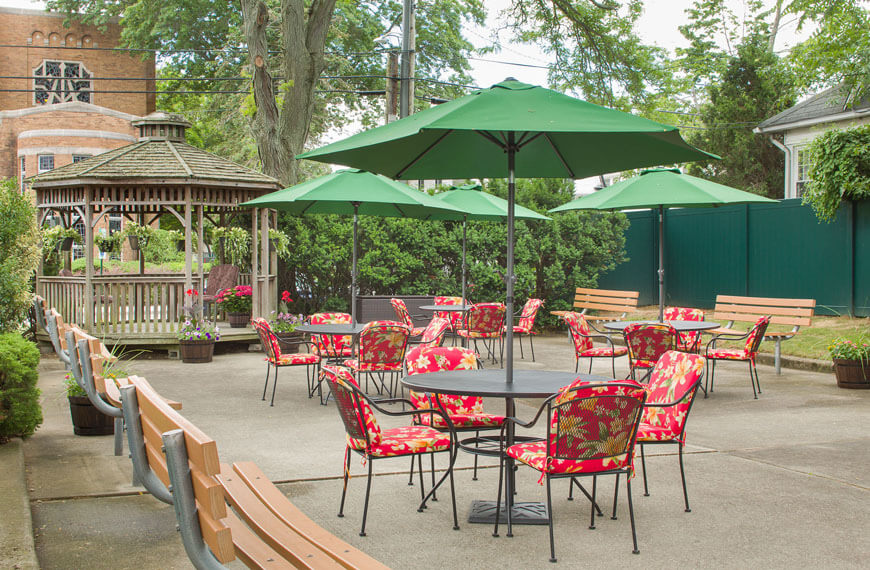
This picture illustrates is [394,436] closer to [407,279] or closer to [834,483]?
[834,483]

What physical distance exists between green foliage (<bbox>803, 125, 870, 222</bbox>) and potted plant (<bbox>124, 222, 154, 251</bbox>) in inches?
503

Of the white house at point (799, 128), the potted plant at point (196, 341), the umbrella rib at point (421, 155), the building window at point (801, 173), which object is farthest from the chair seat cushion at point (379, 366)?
the building window at point (801, 173)

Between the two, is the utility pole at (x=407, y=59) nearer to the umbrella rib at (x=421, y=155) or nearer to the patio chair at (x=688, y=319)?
the patio chair at (x=688, y=319)

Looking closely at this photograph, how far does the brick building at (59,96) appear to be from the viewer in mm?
31859

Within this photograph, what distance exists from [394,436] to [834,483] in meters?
3.16

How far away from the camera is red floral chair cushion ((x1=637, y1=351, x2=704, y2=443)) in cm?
517

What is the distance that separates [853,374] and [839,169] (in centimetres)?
552

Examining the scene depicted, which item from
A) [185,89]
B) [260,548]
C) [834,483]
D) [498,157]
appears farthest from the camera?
[185,89]

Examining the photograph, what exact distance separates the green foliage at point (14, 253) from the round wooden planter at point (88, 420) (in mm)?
1491

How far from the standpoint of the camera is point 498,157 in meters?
6.36

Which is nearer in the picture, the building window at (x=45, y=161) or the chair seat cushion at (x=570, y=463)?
the chair seat cushion at (x=570, y=463)

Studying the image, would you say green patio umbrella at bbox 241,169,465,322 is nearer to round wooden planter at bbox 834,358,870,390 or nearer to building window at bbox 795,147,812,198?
round wooden planter at bbox 834,358,870,390

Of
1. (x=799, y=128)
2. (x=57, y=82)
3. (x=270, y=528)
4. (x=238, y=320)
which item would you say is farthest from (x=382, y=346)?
(x=57, y=82)

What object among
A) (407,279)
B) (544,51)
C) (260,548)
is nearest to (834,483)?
(260,548)
